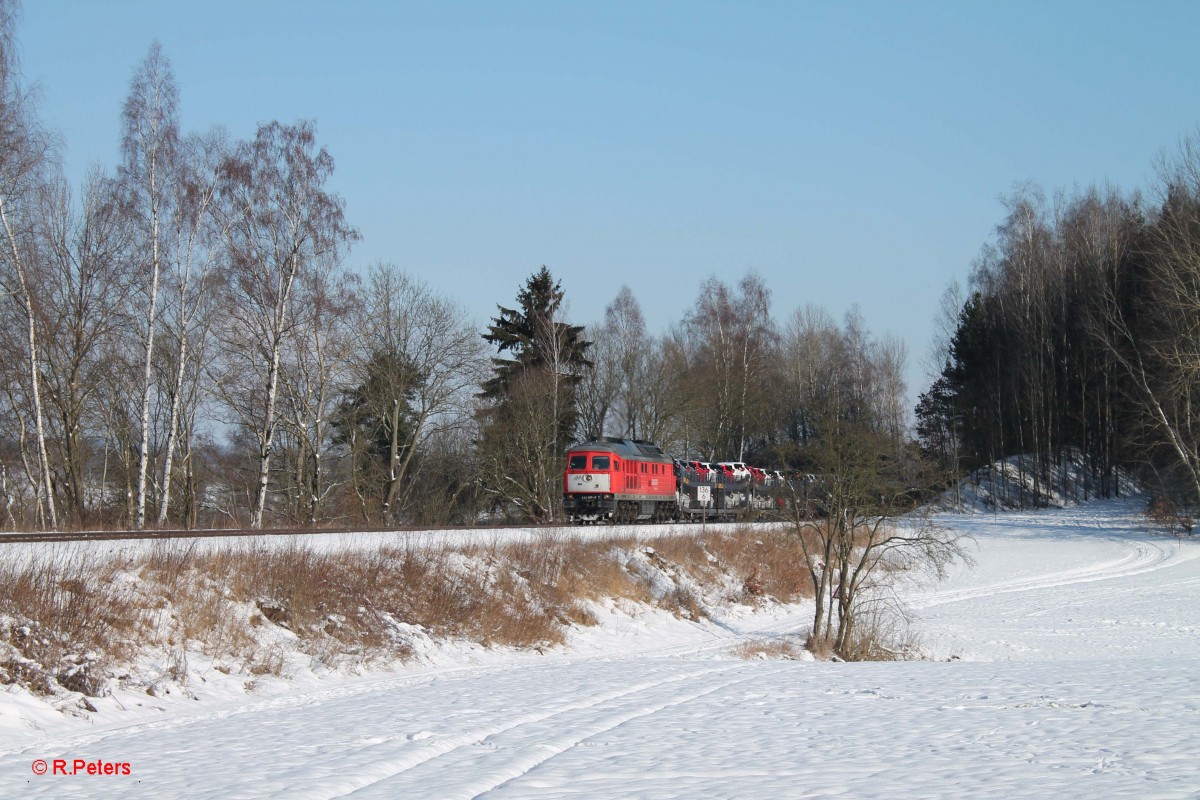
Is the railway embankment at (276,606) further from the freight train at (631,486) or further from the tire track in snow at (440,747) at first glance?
the freight train at (631,486)

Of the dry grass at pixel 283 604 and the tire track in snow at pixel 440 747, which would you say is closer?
the tire track in snow at pixel 440 747

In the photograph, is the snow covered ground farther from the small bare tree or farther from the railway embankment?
the small bare tree

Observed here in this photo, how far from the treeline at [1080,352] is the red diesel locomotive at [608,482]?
24232 millimetres

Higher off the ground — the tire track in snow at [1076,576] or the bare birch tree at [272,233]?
the bare birch tree at [272,233]

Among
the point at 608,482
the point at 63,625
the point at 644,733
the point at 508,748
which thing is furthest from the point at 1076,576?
the point at 63,625

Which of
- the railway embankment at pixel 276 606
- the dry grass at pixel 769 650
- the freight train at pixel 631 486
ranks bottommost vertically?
the dry grass at pixel 769 650

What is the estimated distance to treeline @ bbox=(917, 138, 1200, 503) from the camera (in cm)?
4703

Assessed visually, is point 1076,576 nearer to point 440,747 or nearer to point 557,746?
point 557,746

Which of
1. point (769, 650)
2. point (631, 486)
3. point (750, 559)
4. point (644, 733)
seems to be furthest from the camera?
point (631, 486)

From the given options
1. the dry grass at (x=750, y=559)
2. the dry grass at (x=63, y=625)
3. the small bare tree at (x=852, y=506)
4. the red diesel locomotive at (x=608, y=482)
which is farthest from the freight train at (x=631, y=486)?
the dry grass at (x=63, y=625)

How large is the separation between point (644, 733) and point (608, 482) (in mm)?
26354

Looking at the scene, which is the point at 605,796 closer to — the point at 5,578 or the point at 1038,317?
the point at 5,578

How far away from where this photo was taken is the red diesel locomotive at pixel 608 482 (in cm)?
3641

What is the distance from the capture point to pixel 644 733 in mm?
9930
